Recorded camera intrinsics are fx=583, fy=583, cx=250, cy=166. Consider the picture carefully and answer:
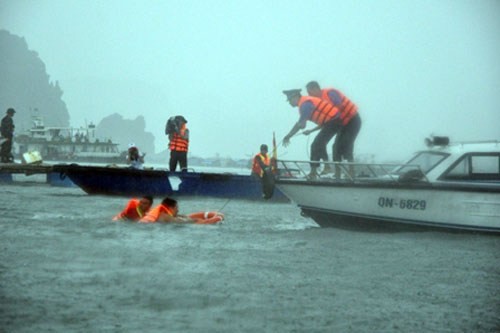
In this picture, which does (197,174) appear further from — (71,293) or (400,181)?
(71,293)

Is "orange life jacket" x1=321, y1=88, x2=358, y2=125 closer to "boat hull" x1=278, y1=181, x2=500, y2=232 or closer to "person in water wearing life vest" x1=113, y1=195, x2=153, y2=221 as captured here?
"boat hull" x1=278, y1=181, x2=500, y2=232

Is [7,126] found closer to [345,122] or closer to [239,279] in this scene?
[345,122]

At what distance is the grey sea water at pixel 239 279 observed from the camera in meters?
3.78

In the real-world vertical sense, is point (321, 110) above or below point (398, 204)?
above

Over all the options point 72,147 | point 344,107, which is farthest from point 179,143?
point 72,147

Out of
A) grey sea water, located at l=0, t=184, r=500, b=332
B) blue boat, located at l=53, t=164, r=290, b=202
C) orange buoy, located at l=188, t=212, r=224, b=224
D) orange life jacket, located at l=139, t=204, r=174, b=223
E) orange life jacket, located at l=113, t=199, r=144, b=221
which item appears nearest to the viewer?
grey sea water, located at l=0, t=184, r=500, b=332

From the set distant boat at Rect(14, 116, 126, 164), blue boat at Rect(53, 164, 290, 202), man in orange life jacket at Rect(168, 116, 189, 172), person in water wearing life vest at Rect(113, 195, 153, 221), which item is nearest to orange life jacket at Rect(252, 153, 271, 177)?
blue boat at Rect(53, 164, 290, 202)

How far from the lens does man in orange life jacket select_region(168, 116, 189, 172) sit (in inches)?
569

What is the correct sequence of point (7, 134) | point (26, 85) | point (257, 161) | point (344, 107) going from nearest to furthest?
point (344, 107), point (257, 161), point (7, 134), point (26, 85)

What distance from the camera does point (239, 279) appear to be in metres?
5.09

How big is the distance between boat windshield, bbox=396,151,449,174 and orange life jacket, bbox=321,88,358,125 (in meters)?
1.16

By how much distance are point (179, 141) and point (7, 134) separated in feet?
26.0

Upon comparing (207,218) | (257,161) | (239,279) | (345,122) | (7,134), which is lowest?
(239,279)

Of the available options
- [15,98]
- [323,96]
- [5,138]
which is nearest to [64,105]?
[15,98]
